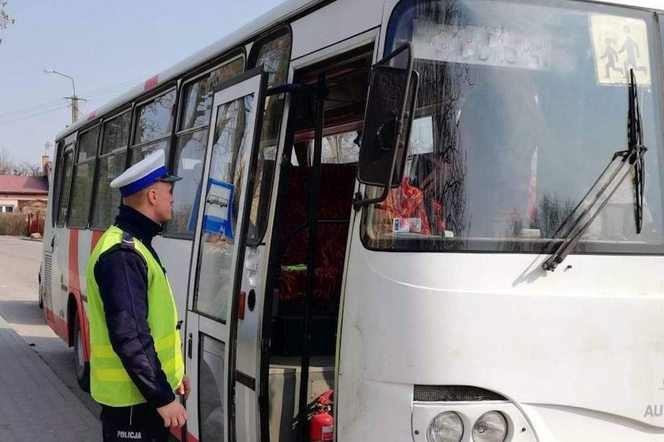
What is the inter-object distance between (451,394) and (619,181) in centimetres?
116

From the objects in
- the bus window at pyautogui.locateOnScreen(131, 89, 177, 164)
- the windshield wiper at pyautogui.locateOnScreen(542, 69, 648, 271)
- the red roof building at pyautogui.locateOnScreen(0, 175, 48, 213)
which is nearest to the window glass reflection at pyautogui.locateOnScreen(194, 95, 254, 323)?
the bus window at pyautogui.locateOnScreen(131, 89, 177, 164)

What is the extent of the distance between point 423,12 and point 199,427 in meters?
2.96

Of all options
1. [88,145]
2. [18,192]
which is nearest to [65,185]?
[88,145]

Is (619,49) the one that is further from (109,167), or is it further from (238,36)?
(109,167)

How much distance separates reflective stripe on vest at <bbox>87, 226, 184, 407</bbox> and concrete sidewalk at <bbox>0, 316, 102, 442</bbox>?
361 cm

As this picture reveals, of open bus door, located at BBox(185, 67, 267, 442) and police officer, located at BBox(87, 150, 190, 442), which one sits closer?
police officer, located at BBox(87, 150, 190, 442)

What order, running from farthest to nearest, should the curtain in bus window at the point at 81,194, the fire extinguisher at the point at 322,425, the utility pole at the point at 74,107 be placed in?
the utility pole at the point at 74,107 < the curtain in bus window at the point at 81,194 < the fire extinguisher at the point at 322,425

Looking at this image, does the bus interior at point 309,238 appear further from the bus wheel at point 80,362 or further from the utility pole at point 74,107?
the utility pole at point 74,107

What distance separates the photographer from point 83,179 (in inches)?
354

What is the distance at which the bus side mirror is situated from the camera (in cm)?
284

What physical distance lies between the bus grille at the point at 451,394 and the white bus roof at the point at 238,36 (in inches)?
69.9

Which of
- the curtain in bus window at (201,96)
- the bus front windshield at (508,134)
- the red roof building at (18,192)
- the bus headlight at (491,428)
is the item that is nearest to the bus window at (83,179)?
the curtain in bus window at (201,96)

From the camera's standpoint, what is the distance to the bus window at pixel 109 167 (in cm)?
734

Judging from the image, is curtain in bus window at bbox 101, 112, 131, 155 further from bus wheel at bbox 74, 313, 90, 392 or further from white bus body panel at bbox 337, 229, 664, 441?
white bus body panel at bbox 337, 229, 664, 441
